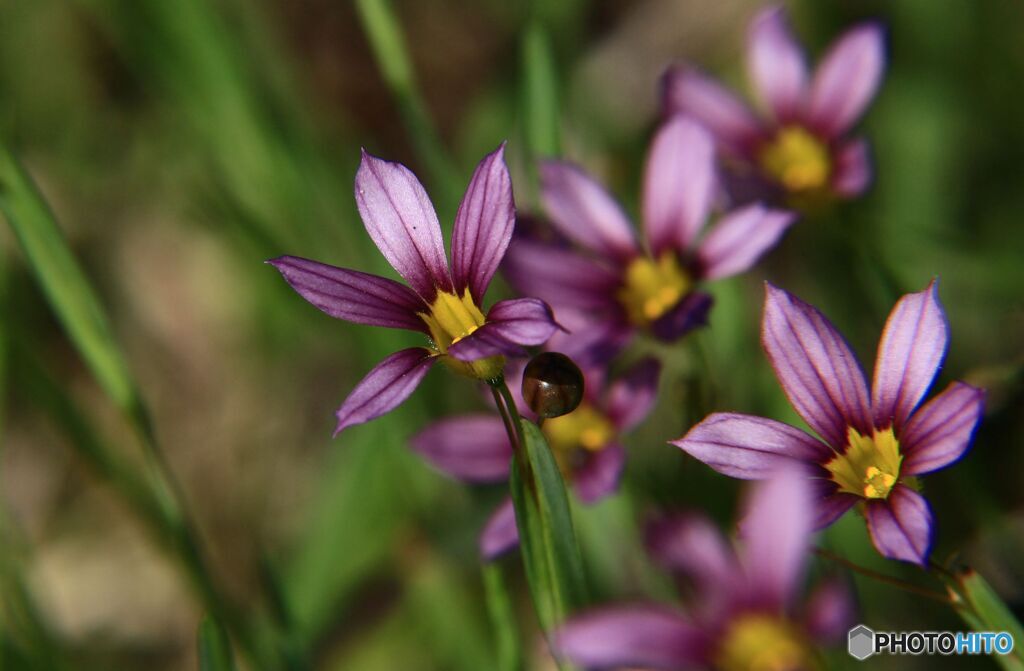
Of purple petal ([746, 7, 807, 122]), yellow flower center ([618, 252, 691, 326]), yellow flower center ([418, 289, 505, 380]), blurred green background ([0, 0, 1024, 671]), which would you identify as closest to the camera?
yellow flower center ([418, 289, 505, 380])

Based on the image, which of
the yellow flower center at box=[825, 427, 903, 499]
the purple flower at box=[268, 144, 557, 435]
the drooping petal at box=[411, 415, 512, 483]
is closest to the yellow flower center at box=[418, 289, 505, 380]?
the purple flower at box=[268, 144, 557, 435]

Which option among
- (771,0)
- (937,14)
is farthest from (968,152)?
(771,0)

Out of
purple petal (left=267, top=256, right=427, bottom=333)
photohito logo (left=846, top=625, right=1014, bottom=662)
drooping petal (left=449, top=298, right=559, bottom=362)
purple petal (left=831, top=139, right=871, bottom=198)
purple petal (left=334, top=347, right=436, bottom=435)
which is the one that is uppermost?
purple petal (left=267, top=256, right=427, bottom=333)

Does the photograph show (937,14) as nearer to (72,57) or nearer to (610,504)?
(610,504)

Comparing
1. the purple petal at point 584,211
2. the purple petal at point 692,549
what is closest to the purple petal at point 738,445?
the purple petal at point 692,549

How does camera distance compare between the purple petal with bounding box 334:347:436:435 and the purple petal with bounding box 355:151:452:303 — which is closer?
the purple petal with bounding box 334:347:436:435

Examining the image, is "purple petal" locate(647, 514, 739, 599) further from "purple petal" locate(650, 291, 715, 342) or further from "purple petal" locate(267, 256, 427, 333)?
"purple petal" locate(267, 256, 427, 333)
